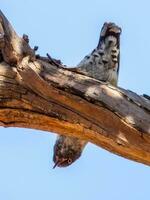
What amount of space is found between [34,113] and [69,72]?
42 centimetres

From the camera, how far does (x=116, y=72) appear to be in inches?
274

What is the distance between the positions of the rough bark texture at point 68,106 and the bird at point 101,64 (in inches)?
64.3

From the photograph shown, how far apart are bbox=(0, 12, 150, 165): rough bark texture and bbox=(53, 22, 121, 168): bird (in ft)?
5.36

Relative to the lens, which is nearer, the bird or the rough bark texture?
the rough bark texture

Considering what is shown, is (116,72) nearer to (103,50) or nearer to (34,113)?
(103,50)

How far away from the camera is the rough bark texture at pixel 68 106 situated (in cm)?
336

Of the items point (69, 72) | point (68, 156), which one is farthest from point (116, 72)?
point (69, 72)

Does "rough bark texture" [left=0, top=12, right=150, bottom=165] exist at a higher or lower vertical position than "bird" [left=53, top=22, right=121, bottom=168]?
lower

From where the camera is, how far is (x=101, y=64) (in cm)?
668

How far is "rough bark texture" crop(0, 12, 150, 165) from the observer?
336cm

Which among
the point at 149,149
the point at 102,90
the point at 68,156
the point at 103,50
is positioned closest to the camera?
the point at 149,149

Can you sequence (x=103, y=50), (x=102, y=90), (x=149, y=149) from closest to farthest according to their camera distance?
(x=149, y=149), (x=102, y=90), (x=103, y=50)

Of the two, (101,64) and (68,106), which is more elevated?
(101,64)

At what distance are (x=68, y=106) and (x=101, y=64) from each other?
10.8 ft
